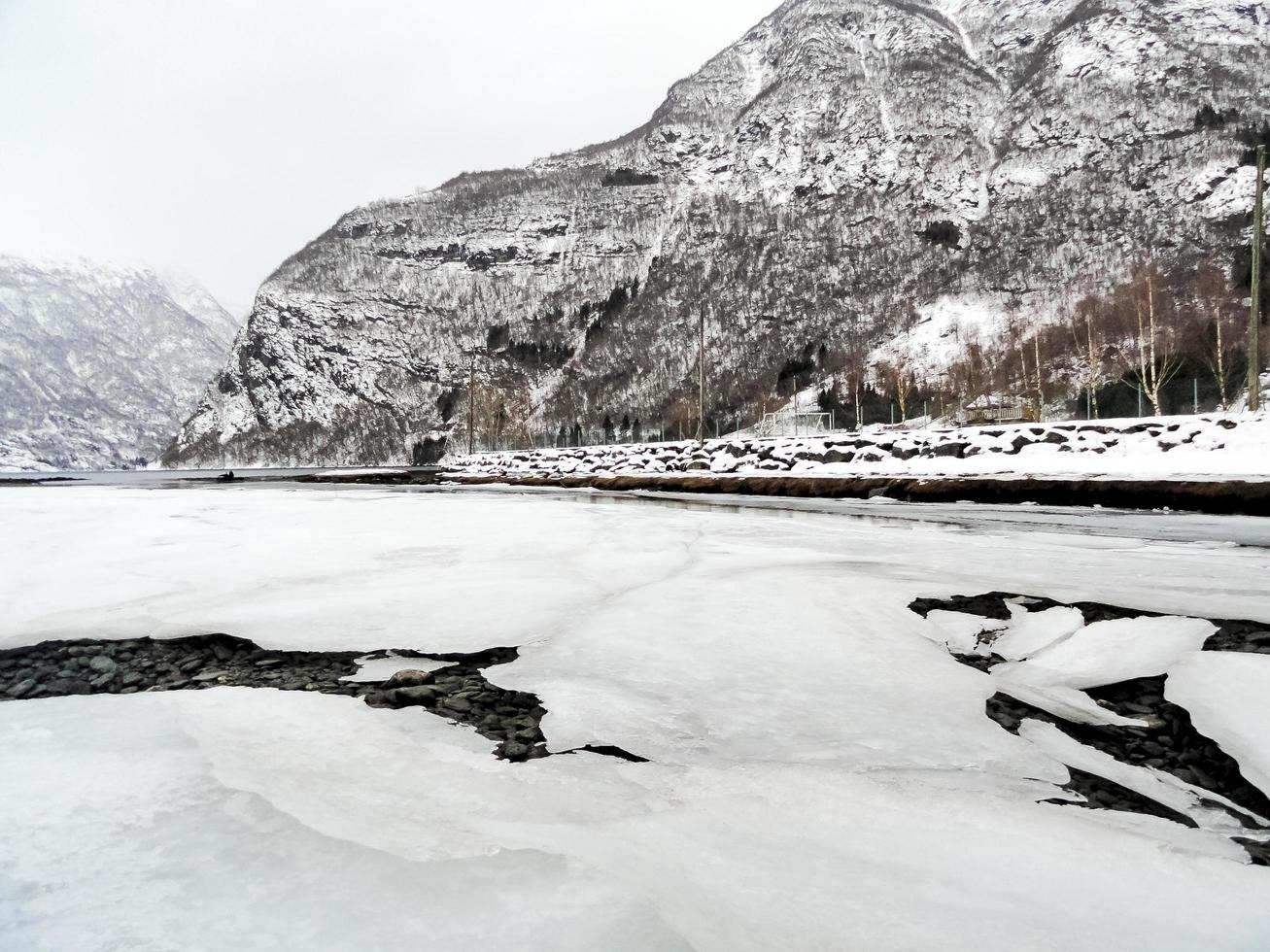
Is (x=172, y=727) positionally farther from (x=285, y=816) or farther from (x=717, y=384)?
(x=717, y=384)

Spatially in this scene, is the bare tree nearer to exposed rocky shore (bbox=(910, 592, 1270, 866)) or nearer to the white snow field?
exposed rocky shore (bbox=(910, 592, 1270, 866))

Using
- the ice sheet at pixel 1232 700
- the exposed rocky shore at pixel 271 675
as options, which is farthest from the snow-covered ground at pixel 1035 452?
the exposed rocky shore at pixel 271 675

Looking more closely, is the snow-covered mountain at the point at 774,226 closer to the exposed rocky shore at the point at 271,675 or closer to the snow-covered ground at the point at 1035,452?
the snow-covered ground at the point at 1035,452

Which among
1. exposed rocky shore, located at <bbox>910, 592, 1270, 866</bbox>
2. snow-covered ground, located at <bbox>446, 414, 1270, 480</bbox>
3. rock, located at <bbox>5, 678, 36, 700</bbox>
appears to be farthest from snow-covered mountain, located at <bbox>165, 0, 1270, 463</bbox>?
exposed rocky shore, located at <bbox>910, 592, 1270, 866</bbox>

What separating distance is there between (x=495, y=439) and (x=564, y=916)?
59416 mm

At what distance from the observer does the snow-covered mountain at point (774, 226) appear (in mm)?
72875

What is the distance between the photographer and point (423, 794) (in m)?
1.65

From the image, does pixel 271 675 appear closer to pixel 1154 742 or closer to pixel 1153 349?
pixel 1154 742

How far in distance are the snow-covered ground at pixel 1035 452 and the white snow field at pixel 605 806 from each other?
32.0 feet

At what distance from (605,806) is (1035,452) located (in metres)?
15.0

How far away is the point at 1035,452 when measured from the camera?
13.8 m

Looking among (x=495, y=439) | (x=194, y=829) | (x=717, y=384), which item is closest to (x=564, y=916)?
(x=194, y=829)

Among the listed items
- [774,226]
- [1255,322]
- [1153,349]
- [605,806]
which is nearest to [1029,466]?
[1255,322]

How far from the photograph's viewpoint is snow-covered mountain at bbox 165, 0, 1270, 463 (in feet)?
239
